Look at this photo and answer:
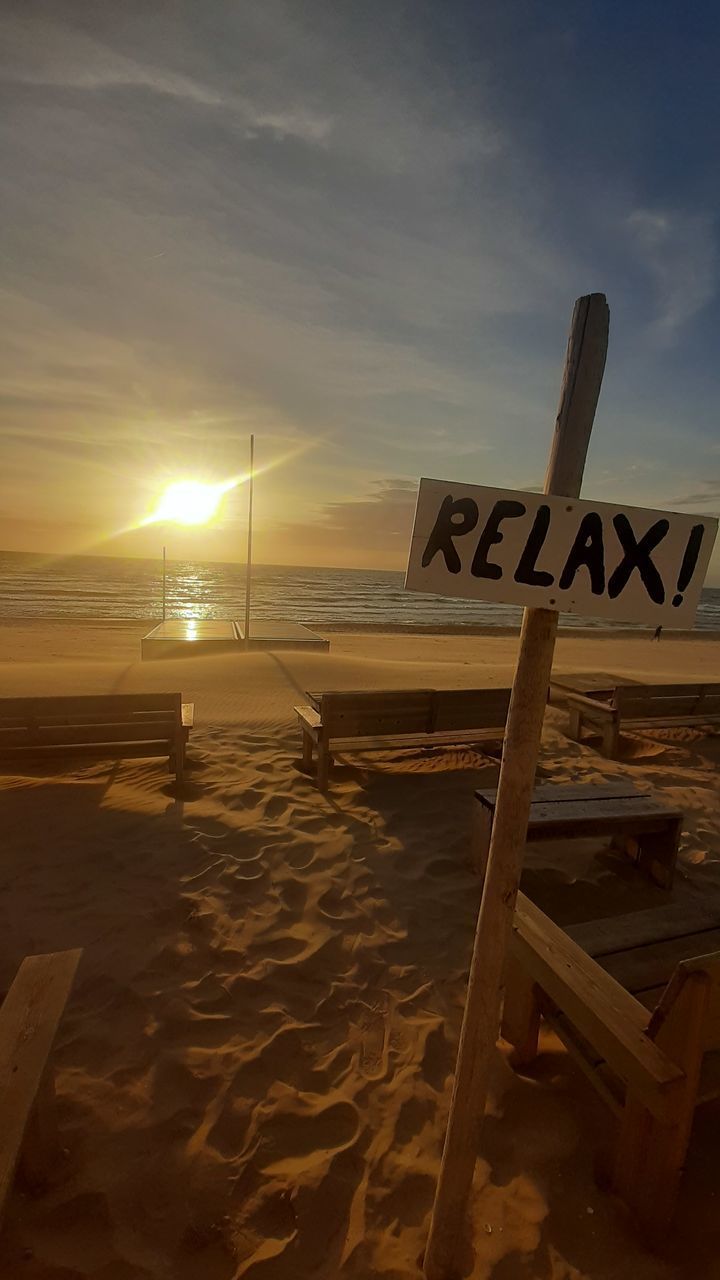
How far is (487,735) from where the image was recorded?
22.1 ft

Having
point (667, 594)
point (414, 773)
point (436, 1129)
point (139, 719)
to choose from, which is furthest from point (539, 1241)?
point (139, 719)

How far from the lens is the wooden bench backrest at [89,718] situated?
5.78 m

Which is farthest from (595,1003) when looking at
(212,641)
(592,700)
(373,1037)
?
(212,641)

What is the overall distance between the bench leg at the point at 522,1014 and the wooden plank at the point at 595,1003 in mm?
157

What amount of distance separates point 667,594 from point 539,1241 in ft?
7.88

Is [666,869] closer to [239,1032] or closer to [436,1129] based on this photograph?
[436,1129]

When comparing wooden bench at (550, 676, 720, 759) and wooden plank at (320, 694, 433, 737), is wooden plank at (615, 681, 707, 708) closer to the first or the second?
wooden bench at (550, 676, 720, 759)

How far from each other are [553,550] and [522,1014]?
98.8 inches

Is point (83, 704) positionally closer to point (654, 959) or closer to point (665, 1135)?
point (654, 959)

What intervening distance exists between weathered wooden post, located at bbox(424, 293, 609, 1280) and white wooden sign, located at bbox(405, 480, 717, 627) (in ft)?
0.39

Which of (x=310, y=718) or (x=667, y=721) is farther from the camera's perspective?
(x=667, y=721)

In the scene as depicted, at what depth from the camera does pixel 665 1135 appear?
2.07 metres

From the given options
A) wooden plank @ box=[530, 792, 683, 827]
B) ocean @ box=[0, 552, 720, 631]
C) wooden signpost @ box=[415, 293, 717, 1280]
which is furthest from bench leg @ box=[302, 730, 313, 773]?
ocean @ box=[0, 552, 720, 631]

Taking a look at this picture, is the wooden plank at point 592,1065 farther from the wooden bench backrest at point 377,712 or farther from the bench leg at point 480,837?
the wooden bench backrest at point 377,712
